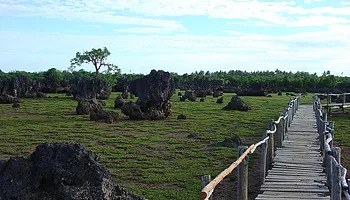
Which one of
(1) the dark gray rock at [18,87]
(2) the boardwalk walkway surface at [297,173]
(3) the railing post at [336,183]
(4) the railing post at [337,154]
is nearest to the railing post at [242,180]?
(2) the boardwalk walkway surface at [297,173]

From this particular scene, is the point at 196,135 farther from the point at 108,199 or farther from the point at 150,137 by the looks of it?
the point at 108,199

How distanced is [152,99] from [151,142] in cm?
1174

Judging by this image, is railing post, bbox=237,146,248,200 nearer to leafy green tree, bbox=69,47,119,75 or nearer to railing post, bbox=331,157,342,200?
railing post, bbox=331,157,342,200

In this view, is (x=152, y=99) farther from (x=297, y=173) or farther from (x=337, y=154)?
(x=337, y=154)

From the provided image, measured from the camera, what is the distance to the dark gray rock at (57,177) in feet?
19.8

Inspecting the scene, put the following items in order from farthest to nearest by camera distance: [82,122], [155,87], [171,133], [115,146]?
1. [155,87]
2. [82,122]
3. [171,133]
4. [115,146]

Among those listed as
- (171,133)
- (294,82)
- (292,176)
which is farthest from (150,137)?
(294,82)

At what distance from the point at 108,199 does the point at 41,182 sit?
2.73 feet

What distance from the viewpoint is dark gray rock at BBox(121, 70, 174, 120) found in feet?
101

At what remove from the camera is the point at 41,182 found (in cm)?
617

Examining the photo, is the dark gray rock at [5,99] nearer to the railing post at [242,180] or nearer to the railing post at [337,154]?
the railing post at [337,154]

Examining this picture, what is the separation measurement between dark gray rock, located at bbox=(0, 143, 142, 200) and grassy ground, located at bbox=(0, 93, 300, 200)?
18.0 feet

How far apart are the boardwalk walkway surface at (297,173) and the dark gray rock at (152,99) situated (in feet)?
40.2

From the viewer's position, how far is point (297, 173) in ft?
43.0
